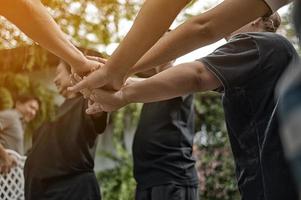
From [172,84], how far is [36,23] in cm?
46

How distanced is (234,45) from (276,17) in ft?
1.14

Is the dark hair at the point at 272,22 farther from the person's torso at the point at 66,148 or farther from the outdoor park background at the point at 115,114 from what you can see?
the person's torso at the point at 66,148

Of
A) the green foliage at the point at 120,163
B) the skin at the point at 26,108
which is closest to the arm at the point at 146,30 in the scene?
the skin at the point at 26,108

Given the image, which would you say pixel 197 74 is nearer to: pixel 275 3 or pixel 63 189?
pixel 275 3

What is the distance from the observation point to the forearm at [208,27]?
1.19m

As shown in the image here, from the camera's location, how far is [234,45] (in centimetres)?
145

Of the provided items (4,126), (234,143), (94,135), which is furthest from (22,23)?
(4,126)

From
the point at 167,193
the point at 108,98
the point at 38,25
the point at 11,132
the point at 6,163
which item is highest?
the point at 38,25

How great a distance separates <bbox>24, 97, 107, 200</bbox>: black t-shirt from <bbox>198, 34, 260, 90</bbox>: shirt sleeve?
3.73 ft

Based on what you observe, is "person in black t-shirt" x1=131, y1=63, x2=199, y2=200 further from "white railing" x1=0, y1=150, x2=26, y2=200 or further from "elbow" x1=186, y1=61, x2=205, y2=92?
"elbow" x1=186, y1=61, x2=205, y2=92

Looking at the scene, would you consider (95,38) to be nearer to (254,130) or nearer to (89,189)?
(89,189)

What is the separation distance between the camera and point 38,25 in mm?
1596

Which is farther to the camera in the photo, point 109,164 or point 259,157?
point 109,164

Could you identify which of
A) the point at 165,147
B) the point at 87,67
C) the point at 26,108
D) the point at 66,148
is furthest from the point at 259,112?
the point at 26,108
